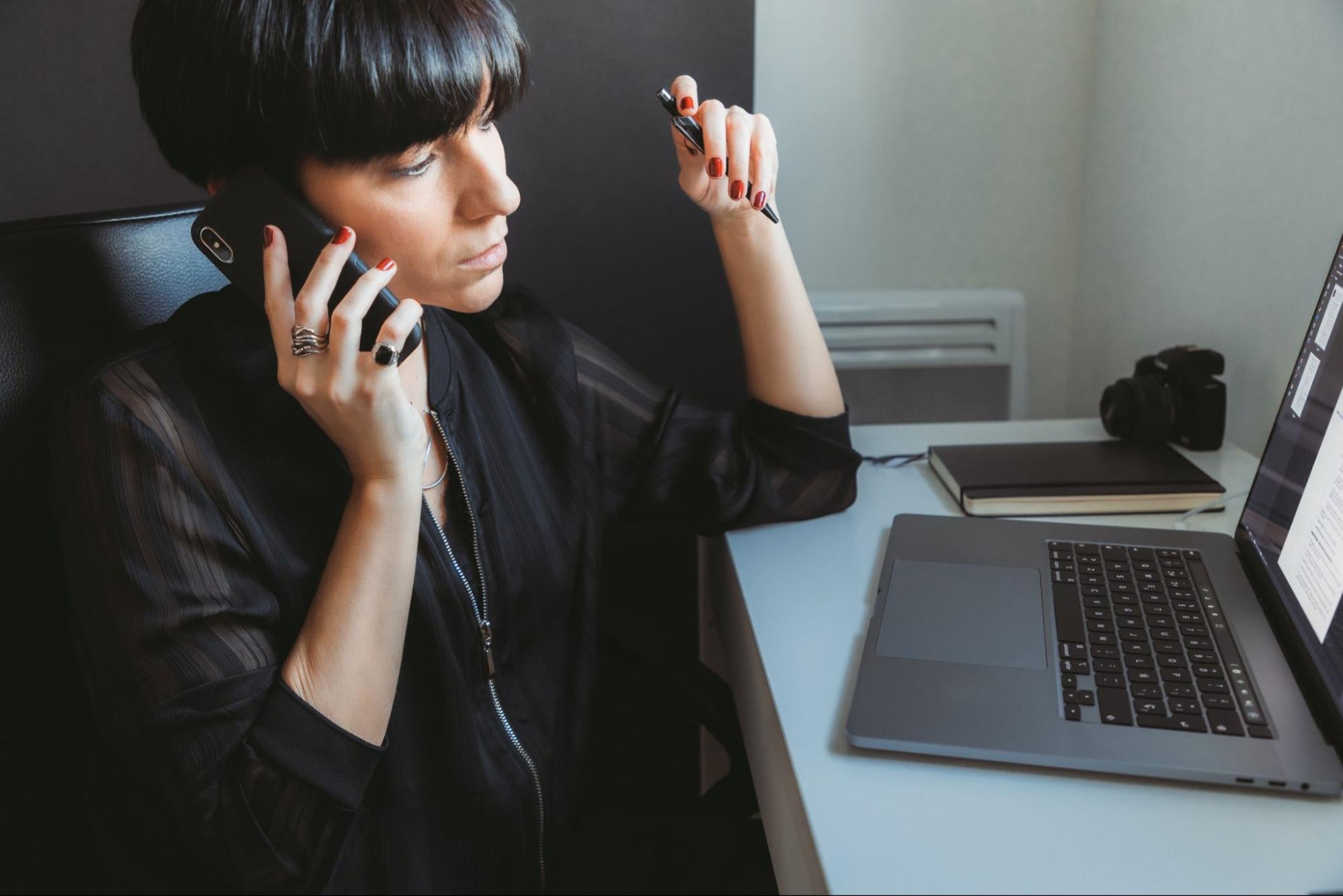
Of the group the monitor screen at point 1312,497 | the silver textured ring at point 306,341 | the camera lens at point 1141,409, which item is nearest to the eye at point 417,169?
the silver textured ring at point 306,341

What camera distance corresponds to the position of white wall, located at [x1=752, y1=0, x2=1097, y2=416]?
146cm

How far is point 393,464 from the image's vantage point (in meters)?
0.79

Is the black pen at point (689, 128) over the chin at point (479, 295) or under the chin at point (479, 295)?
over

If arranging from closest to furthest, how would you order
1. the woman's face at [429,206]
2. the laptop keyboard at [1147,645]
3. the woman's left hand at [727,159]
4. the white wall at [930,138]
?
the laptop keyboard at [1147,645] < the woman's face at [429,206] < the woman's left hand at [727,159] < the white wall at [930,138]

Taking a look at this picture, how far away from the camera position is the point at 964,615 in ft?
2.76

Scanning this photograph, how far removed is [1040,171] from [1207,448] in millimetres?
528

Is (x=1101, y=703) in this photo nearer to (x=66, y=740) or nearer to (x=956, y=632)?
(x=956, y=632)

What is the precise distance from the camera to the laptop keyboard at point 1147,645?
2.31 ft

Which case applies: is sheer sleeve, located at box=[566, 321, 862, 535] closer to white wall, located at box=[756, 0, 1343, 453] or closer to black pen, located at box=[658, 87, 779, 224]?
black pen, located at box=[658, 87, 779, 224]

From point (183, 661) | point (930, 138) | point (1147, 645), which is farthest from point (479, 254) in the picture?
point (930, 138)

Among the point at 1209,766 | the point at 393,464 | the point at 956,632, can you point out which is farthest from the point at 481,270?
the point at 1209,766

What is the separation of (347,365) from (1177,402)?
3.03ft

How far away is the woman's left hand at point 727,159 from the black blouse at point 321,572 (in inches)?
7.7

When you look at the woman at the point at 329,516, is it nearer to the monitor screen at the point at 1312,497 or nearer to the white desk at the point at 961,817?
the white desk at the point at 961,817
